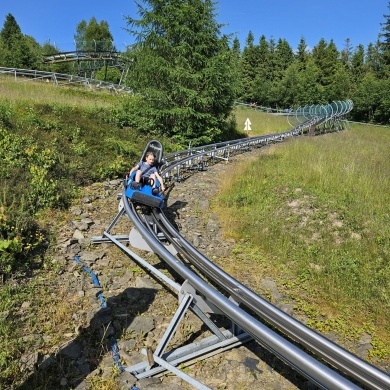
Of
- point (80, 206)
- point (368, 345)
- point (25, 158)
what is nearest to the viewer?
point (368, 345)

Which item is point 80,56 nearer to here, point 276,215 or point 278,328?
point 276,215

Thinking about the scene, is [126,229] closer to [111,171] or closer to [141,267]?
[141,267]

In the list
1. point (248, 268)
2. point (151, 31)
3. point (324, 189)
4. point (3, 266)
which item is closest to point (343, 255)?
point (248, 268)

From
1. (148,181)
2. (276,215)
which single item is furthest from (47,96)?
(276,215)

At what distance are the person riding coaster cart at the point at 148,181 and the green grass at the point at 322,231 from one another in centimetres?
166

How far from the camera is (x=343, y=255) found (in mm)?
5633

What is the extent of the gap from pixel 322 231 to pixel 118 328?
407cm

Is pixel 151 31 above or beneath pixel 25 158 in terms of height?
above

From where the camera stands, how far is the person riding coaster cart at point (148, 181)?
6117mm

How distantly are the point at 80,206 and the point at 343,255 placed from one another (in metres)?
5.50

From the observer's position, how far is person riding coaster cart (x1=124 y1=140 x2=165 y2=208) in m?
6.12

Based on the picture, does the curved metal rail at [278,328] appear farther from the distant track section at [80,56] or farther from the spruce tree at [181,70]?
the distant track section at [80,56]

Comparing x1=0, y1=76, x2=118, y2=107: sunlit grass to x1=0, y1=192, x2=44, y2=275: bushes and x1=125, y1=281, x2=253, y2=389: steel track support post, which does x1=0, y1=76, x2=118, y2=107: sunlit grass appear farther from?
x1=125, y1=281, x2=253, y2=389: steel track support post

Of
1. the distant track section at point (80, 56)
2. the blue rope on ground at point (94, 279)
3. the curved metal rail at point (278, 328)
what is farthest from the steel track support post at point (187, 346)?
the distant track section at point (80, 56)
